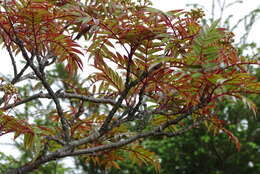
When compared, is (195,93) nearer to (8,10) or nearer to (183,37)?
(183,37)

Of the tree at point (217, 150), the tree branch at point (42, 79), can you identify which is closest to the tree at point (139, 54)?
the tree branch at point (42, 79)

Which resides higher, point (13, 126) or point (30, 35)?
point (30, 35)

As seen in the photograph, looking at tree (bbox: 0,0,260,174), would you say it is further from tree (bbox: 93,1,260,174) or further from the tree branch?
tree (bbox: 93,1,260,174)

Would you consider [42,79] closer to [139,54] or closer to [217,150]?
[139,54]

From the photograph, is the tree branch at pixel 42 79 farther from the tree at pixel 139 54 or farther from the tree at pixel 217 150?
the tree at pixel 217 150

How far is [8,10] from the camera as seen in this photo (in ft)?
4.93

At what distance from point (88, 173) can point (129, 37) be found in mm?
6575

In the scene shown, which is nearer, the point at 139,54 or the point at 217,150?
the point at 139,54

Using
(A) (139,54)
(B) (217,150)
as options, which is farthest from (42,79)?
(B) (217,150)

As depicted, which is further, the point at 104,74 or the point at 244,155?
the point at 244,155

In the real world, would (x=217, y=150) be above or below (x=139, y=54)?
below

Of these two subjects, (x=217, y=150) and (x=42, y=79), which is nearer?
(x=42, y=79)

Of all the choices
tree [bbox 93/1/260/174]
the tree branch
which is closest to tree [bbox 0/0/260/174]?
the tree branch

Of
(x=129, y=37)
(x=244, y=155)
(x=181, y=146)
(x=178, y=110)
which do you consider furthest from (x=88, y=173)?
(x=129, y=37)
